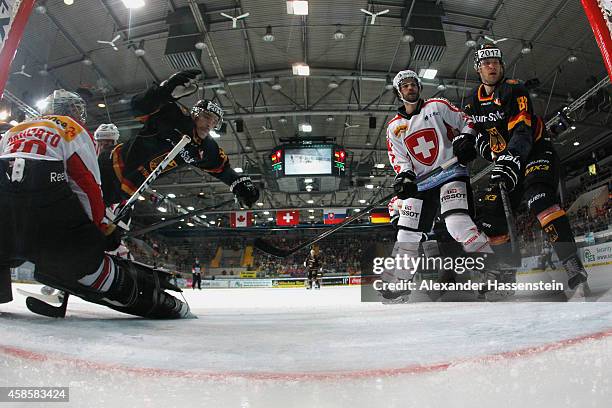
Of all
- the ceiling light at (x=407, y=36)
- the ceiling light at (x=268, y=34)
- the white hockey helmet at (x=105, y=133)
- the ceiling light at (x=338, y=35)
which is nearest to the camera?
the white hockey helmet at (x=105, y=133)

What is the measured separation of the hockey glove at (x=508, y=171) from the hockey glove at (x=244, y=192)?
5.77ft

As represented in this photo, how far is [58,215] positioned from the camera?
155 cm

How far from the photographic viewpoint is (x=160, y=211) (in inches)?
967

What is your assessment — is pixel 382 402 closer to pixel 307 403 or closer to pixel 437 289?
pixel 307 403

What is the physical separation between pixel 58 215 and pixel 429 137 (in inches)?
85.6

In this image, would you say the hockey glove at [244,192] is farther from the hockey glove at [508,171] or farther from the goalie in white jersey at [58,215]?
the hockey glove at [508,171]

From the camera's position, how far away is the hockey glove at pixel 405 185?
2514 millimetres

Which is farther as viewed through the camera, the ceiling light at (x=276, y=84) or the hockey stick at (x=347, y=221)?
the ceiling light at (x=276, y=84)

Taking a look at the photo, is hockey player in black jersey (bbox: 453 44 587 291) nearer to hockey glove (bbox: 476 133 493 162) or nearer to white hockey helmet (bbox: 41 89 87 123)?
hockey glove (bbox: 476 133 493 162)

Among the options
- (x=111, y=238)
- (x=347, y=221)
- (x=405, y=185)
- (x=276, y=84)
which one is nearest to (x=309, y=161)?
(x=276, y=84)

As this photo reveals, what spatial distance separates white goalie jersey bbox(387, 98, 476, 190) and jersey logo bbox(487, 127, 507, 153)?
6.1 inches

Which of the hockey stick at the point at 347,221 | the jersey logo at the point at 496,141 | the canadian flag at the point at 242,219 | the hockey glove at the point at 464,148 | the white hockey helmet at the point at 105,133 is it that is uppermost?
the canadian flag at the point at 242,219

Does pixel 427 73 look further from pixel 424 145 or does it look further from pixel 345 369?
pixel 345 369

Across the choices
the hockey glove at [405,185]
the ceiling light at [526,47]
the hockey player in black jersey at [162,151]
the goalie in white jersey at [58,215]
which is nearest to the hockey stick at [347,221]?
the hockey glove at [405,185]
